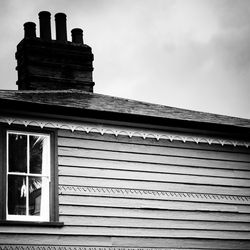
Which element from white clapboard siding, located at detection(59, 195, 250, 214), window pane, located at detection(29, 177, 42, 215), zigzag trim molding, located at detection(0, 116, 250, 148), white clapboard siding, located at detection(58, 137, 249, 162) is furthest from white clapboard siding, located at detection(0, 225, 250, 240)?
zigzag trim molding, located at detection(0, 116, 250, 148)

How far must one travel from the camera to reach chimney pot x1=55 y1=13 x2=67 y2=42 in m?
17.3

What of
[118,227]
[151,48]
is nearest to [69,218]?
[118,227]

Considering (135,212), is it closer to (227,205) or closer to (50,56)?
(227,205)

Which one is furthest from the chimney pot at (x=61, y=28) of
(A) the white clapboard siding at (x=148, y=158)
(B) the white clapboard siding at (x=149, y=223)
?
(B) the white clapboard siding at (x=149, y=223)

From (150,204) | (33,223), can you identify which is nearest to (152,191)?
(150,204)

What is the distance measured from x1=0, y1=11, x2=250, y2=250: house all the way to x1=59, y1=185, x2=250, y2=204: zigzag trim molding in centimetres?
2

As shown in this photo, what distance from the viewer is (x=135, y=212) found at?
12.3 metres

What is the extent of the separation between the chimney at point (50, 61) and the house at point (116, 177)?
2.00m

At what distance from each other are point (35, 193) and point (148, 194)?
7.51 ft

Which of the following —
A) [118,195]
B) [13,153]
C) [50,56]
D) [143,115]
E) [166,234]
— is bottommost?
[166,234]

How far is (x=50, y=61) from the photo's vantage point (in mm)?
16453

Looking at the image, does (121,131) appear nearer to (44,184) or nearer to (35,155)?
(35,155)

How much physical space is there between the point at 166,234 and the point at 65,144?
106 inches

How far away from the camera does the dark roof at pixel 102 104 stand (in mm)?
12485
